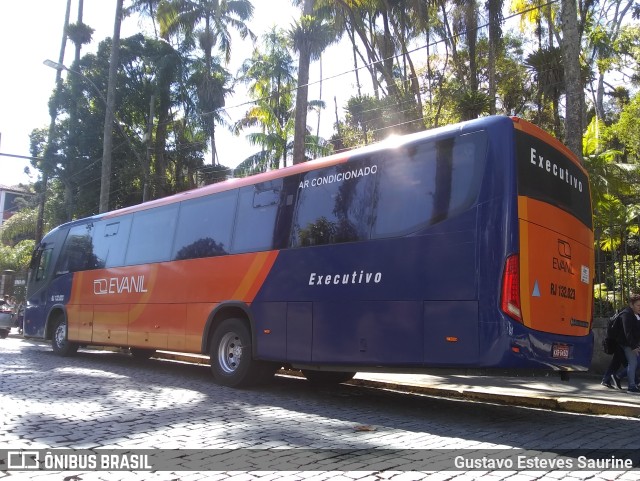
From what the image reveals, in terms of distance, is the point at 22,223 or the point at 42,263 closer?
the point at 42,263

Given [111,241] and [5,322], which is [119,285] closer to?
[111,241]


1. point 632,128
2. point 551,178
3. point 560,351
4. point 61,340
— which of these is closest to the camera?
point 560,351

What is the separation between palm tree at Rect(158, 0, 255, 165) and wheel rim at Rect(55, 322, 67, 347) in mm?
15973

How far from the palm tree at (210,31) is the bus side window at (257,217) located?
2002 centimetres

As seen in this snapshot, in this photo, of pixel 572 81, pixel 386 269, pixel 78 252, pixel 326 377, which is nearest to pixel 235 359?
pixel 326 377

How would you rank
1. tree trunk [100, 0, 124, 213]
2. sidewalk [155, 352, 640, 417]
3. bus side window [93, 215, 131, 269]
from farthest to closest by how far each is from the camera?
1. tree trunk [100, 0, 124, 213]
2. bus side window [93, 215, 131, 269]
3. sidewalk [155, 352, 640, 417]

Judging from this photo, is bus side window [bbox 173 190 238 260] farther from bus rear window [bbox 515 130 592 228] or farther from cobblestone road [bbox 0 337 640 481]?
bus rear window [bbox 515 130 592 228]

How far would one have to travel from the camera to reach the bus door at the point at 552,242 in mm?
6039

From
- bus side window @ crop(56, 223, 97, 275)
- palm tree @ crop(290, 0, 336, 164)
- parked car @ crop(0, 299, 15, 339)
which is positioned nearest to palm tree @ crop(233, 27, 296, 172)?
palm tree @ crop(290, 0, 336, 164)

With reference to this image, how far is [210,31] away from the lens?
29.2 m

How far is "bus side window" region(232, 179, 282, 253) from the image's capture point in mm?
8570

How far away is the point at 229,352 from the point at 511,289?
5.05 meters

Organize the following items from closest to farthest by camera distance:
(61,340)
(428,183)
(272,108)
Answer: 1. (428,183)
2. (61,340)
3. (272,108)

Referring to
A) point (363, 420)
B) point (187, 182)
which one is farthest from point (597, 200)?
point (187, 182)
